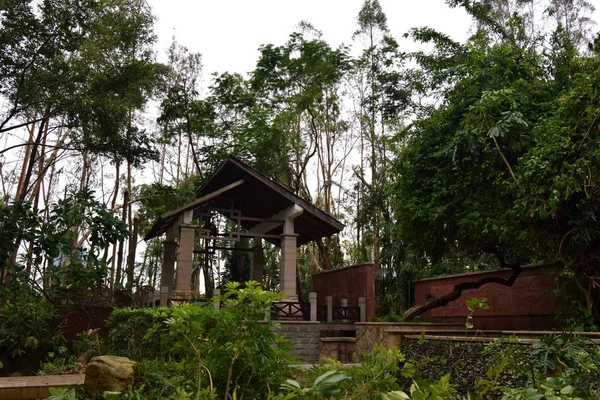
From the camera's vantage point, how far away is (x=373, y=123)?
24.2 metres

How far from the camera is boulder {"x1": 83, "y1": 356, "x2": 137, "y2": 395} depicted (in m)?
5.04

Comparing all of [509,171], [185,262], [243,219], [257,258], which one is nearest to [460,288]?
[509,171]

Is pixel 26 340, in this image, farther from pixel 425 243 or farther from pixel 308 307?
pixel 425 243

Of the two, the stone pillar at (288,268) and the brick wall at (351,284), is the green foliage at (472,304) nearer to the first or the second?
the stone pillar at (288,268)

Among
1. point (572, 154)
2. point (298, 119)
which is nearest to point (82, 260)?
point (572, 154)

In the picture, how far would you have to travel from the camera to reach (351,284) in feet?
53.7

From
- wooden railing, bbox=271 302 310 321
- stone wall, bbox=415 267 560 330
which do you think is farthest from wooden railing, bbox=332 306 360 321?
stone wall, bbox=415 267 560 330

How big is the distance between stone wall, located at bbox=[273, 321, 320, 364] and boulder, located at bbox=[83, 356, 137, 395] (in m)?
7.58

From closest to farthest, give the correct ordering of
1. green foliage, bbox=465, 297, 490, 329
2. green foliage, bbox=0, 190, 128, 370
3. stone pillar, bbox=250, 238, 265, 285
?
green foliage, bbox=465, 297, 490, 329, green foliage, bbox=0, 190, 128, 370, stone pillar, bbox=250, 238, 265, 285

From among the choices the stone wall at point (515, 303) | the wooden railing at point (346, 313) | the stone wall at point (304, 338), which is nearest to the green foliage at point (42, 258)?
the stone wall at point (304, 338)

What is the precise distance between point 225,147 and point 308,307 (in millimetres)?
9990

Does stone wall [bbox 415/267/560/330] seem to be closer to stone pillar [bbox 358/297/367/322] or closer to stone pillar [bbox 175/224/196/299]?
stone pillar [bbox 358/297/367/322]

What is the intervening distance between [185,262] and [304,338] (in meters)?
4.14

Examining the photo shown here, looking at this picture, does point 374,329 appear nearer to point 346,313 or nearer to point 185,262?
point 346,313
